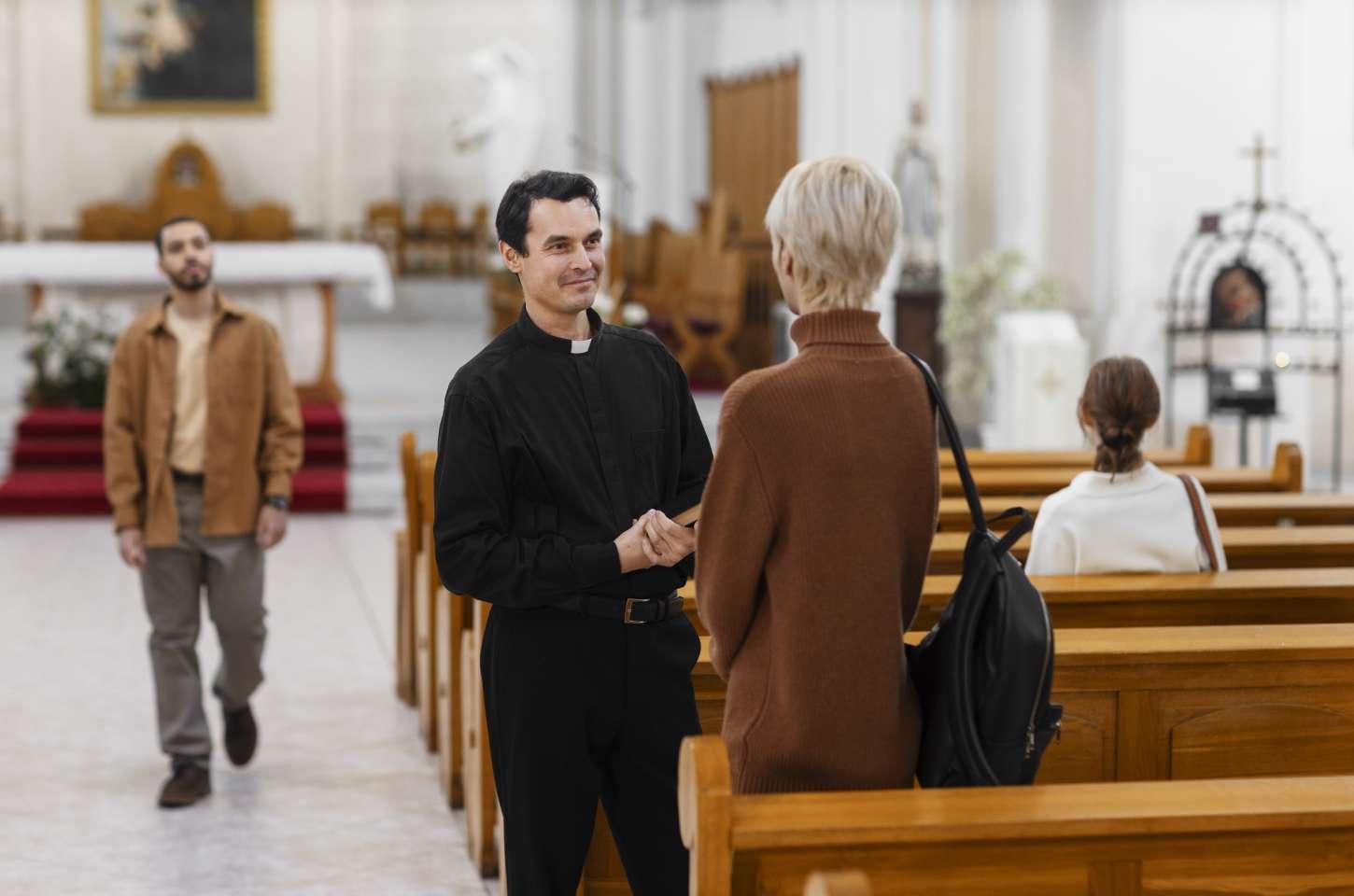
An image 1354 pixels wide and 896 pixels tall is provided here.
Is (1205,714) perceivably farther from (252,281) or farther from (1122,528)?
(252,281)

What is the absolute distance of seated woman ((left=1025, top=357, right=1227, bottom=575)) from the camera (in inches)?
139

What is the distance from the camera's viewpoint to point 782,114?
1503 cm

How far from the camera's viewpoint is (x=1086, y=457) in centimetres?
598

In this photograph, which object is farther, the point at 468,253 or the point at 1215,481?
Answer: the point at 468,253

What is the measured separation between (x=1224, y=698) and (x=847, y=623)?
1.23 metres

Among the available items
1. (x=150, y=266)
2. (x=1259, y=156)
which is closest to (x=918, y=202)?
(x=1259, y=156)

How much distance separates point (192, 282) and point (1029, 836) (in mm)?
3011

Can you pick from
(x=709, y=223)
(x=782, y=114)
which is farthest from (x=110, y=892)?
(x=782, y=114)

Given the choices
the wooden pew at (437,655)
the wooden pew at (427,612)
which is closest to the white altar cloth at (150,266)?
the wooden pew at (437,655)

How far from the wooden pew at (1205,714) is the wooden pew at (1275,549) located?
3.68 feet

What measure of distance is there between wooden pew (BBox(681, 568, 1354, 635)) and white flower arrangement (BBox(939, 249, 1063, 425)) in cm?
692

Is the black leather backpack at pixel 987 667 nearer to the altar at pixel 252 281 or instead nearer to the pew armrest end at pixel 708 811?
the pew armrest end at pixel 708 811

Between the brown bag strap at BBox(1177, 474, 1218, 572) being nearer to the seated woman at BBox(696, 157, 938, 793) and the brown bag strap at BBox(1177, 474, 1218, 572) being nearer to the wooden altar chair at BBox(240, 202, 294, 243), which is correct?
the seated woman at BBox(696, 157, 938, 793)

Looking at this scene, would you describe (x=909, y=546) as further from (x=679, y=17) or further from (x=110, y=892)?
(x=679, y=17)
